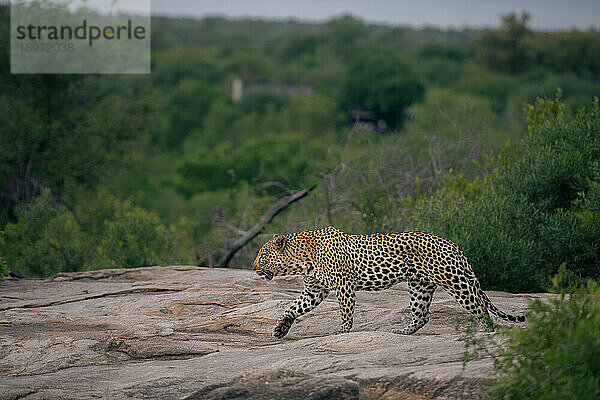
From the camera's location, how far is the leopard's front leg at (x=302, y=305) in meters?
9.52

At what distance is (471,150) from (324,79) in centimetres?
7133

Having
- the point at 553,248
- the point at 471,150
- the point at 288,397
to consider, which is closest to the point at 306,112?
the point at 471,150

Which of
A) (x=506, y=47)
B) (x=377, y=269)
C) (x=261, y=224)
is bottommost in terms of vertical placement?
(x=261, y=224)

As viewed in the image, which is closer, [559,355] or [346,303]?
[559,355]

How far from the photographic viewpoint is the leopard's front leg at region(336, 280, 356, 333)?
31.0ft

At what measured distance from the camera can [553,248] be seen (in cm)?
1320

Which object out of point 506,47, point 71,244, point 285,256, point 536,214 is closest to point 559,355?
point 285,256

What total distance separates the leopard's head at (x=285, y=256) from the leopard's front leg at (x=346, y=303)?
0.63 m

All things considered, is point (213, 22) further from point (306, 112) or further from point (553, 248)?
point (553, 248)

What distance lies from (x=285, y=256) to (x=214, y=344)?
1500 millimetres

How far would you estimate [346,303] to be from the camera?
9430mm

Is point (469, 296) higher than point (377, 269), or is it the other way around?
point (377, 269)

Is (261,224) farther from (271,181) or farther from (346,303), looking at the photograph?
(271,181)

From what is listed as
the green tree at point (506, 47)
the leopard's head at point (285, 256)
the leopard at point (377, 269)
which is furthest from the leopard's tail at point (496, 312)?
the green tree at point (506, 47)
